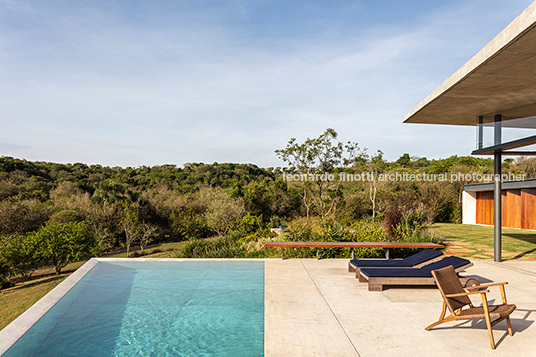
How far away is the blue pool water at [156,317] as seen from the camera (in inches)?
143

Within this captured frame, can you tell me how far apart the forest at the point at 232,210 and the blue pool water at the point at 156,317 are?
2.57 m

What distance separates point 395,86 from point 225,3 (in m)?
7.70

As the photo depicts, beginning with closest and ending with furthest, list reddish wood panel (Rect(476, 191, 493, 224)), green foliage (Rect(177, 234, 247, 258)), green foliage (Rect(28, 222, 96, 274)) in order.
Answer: green foliage (Rect(177, 234, 247, 258)) → green foliage (Rect(28, 222, 96, 274)) → reddish wood panel (Rect(476, 191, 493, 224))

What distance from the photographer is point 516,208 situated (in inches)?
684

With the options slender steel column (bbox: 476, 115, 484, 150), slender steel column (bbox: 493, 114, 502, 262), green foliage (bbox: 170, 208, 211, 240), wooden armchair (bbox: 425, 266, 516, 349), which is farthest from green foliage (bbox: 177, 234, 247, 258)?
green foliage (bbox: 170, 208, 211, 240)

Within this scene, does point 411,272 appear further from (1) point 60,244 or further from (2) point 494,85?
(1) point 60,244

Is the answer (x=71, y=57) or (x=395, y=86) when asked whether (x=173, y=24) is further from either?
(x=395, y=86)

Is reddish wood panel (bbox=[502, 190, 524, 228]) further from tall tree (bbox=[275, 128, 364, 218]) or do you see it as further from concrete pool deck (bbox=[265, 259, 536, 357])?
concrete pool deck (bbox=[265, 259, 536, 357])

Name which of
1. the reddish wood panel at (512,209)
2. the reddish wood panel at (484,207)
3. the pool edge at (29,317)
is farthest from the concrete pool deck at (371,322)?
the reddish wood panel at (484,207)

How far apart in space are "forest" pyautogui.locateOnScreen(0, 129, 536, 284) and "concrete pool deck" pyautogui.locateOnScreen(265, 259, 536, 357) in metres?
2.94

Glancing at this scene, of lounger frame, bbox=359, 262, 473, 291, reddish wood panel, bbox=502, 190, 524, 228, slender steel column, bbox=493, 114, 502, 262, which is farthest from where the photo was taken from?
reddish wood panel, bbox=502, 190, 524, 228

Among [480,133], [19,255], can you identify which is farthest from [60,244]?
[480,133]

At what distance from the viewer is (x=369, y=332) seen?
366 cm

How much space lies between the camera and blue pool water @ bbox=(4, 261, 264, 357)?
364cm
